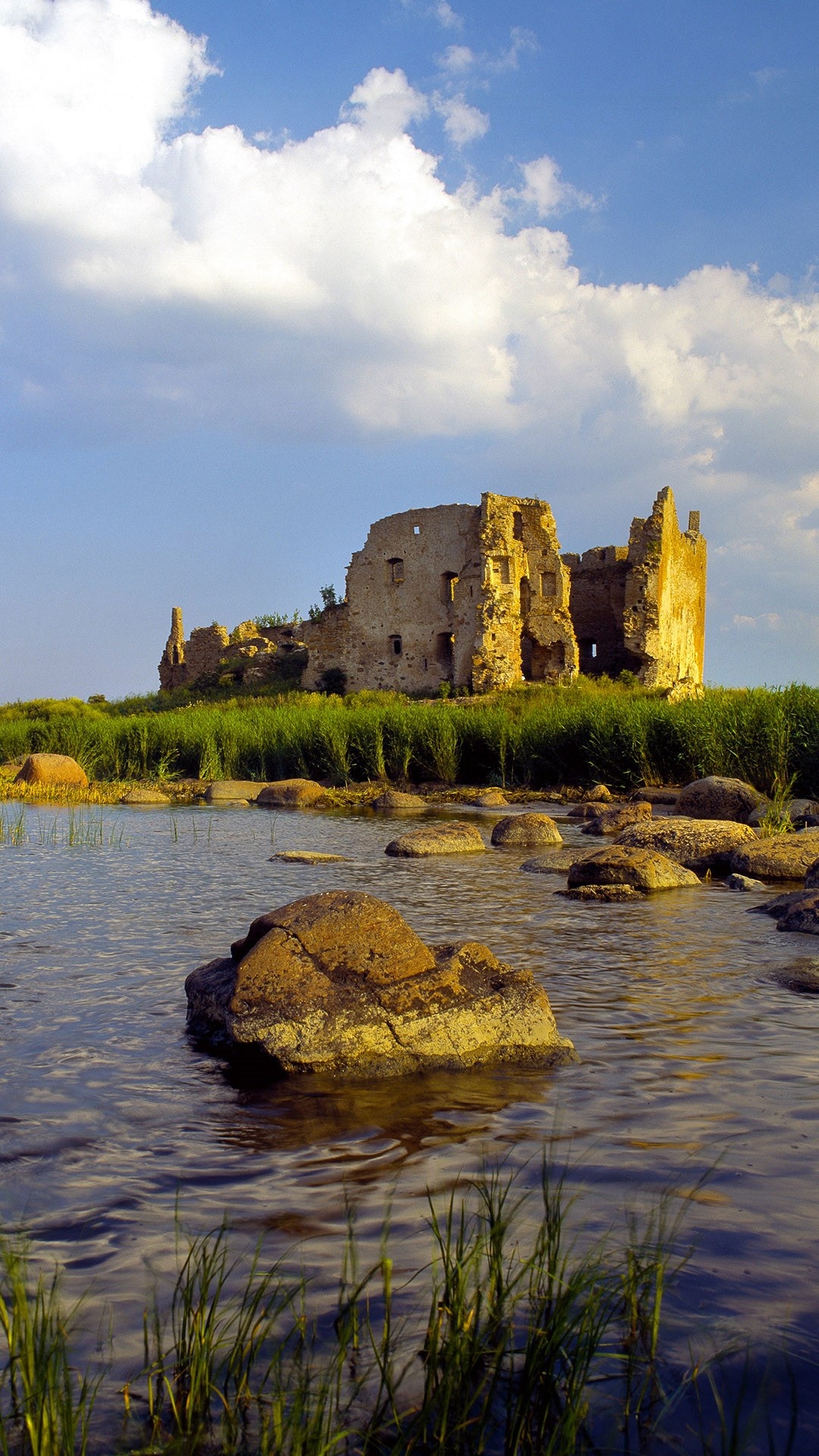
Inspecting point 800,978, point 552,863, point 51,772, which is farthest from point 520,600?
point 800,978

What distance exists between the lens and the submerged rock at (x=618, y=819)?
40.4ft

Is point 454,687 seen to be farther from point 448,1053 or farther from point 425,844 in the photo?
point 448,1053

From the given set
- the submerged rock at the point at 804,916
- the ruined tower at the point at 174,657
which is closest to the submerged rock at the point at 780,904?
the submerged rock at the point at 804,916

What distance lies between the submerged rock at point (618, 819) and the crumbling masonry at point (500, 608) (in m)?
19.2

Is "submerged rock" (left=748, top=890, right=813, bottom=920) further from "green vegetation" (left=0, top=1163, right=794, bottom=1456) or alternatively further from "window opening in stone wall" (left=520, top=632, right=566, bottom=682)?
"window opening in stone wall" (left=520, top=632, right=566, bottom=682)

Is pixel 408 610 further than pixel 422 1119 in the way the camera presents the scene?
Yes

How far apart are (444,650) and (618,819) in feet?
81.5

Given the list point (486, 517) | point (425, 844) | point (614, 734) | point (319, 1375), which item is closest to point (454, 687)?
point (486, 517)

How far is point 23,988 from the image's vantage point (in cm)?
522

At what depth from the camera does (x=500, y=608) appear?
110ft

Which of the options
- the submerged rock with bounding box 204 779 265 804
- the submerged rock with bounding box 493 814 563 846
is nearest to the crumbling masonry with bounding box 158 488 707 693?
the submerged rock with bounding box 204 779 265 804

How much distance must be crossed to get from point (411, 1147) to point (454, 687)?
32091mm

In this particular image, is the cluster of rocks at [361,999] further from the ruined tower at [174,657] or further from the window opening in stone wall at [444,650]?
the ruined tower at [174,657]

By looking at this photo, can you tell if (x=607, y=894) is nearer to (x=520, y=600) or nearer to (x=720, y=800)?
(x=720, y=800)
